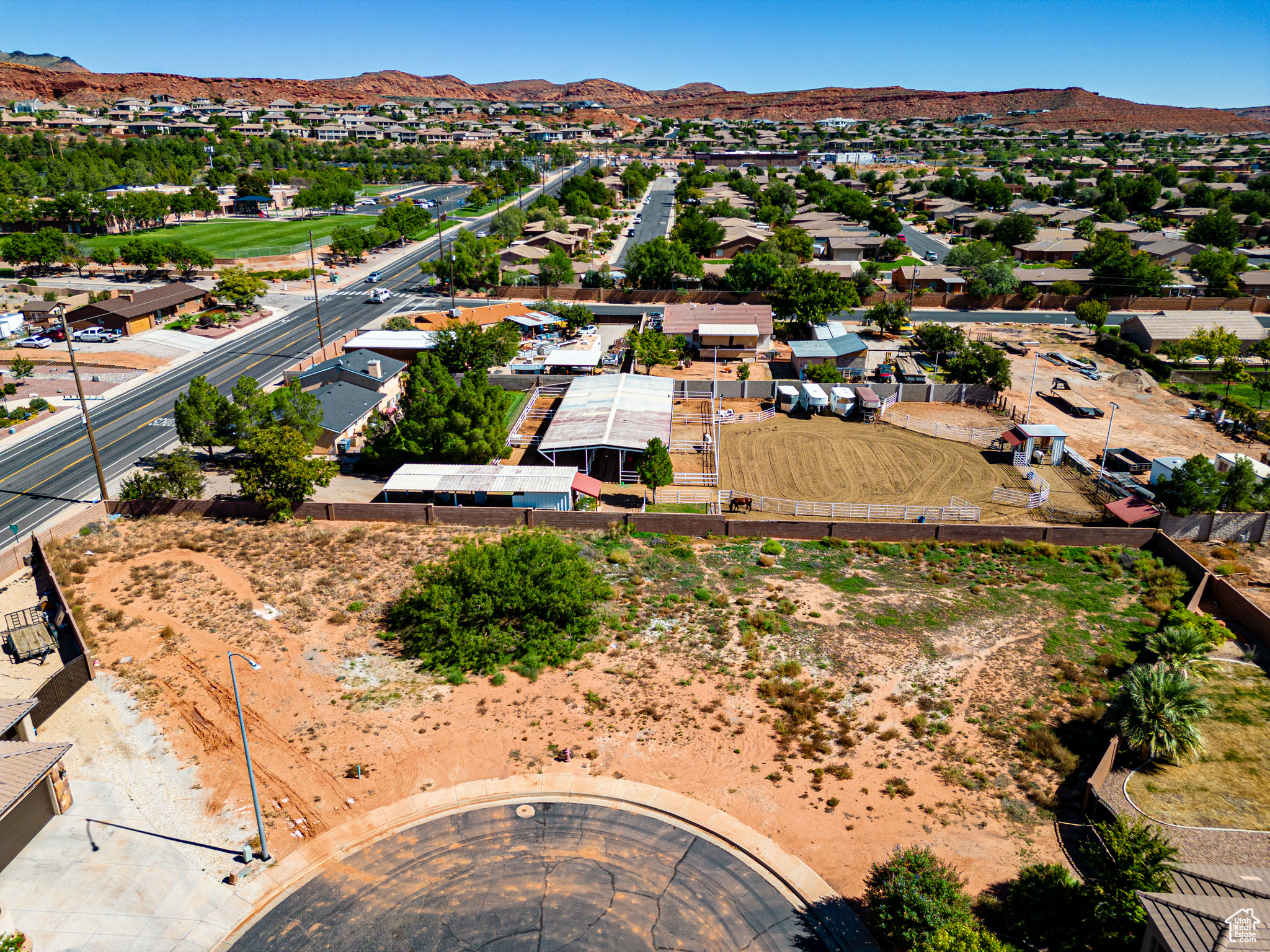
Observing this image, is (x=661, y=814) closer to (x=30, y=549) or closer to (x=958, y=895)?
(x=958, y=895)

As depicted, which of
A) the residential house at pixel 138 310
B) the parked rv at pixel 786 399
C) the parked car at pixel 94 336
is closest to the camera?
the parked rv at pixel 786 399

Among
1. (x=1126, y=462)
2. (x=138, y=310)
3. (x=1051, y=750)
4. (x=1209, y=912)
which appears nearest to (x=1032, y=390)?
(x=1126, y=462)

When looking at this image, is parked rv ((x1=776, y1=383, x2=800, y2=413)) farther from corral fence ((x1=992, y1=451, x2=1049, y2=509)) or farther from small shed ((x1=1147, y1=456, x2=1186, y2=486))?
small shed ((x1=1147, y1=456, x2=1186, y2=486))

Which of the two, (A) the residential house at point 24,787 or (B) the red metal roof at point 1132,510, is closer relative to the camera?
(A) the residential house at point 24,787

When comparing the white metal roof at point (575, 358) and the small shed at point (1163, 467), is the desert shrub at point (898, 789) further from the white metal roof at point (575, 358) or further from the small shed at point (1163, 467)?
the white metal roof at point (575, 358)

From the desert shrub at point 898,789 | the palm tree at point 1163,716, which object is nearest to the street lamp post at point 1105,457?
the palm tree at point 1163,716

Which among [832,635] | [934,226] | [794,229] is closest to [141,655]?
[832,635]
